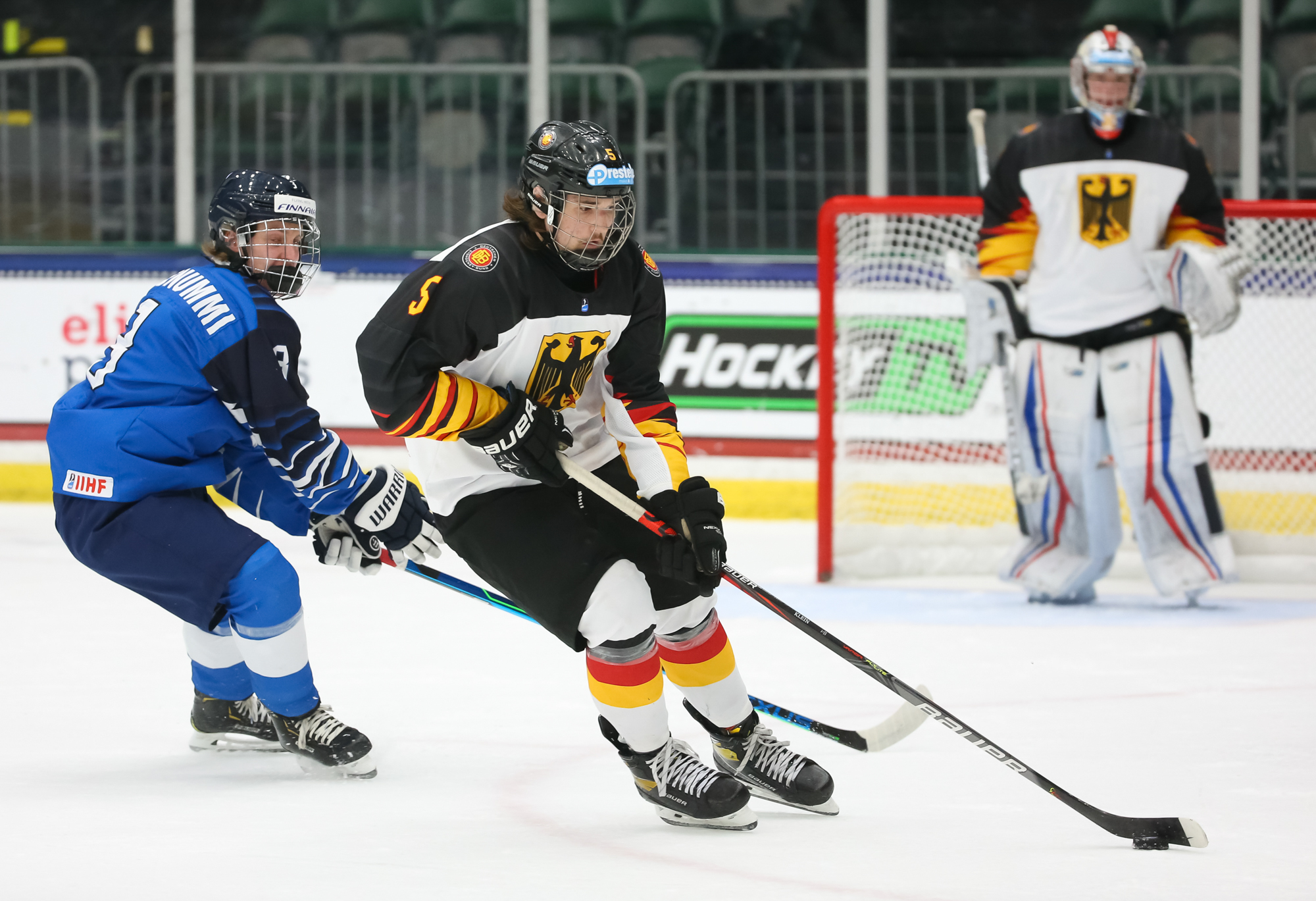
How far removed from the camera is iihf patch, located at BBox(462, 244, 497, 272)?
2.26 meters

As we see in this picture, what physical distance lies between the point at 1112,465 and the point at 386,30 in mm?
3544

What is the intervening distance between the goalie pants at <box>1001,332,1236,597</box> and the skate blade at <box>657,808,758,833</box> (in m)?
2.26

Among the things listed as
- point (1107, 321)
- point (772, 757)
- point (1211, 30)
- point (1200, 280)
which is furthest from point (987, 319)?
point (772, 757)

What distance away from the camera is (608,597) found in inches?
85.7

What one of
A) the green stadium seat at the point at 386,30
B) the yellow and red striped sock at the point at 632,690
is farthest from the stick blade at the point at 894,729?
the green stadium seat at the point at 386,30

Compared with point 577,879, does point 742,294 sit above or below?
above

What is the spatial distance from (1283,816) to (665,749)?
94 cm

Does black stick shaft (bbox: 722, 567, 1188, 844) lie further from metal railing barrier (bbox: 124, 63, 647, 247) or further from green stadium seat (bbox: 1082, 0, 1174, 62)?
green stadium seat (bbox: 1082, 0, 1174, 62)

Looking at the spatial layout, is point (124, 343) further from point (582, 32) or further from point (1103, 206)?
point (582, 32)

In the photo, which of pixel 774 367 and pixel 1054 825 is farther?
pixel 774 367

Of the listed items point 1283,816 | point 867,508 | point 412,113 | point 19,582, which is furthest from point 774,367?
point 1283,816

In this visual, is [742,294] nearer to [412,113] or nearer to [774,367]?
[774,367]

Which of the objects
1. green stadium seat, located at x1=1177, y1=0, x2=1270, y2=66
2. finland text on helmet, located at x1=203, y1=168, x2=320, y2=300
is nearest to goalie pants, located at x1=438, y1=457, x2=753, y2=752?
finland text on helmet, located at x1=203, y1=168, x2=320, y2=300

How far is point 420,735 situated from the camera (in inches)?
112
